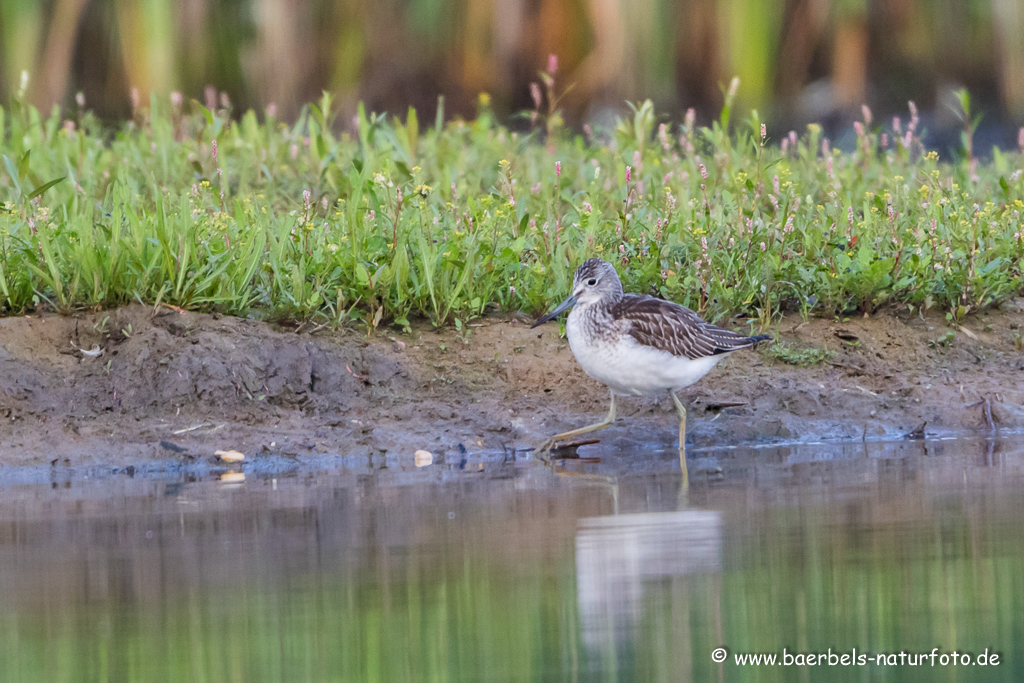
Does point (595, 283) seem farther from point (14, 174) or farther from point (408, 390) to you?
point (14, 174)

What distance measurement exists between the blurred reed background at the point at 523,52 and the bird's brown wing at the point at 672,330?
6.93 metres

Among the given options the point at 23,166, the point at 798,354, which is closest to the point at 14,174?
the point at 23,166

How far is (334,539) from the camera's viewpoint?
471 cm

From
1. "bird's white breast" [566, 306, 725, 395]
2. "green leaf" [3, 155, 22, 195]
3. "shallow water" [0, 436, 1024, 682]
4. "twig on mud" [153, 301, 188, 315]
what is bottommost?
"shallow water" [0, 436, 1024, 682]

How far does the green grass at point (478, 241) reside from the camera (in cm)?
716

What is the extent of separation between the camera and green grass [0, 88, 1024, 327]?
716cm

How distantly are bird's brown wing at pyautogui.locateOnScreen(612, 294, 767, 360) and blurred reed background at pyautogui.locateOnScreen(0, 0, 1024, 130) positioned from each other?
6.93 m

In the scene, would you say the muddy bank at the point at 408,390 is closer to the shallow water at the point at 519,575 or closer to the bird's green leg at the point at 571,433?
the bird's green leg at the point at 571,433

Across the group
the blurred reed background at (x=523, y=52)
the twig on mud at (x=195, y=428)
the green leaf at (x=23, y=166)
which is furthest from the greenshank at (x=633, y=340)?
the blurred reed background at (x=523, y=52)

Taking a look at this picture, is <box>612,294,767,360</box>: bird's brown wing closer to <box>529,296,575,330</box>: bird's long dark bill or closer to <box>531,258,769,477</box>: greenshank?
<box>531,258,769,477</box>: greenshank

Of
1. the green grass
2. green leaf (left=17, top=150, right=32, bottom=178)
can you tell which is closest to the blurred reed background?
the green grass

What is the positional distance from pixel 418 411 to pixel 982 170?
5.90m

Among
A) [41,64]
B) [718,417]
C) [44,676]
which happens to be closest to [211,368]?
[718,417]

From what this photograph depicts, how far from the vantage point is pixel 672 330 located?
6762 millimetres
